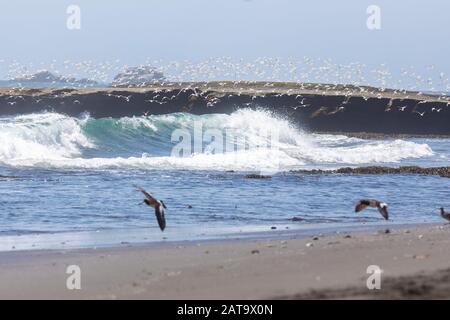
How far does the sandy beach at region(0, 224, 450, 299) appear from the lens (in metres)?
10.6

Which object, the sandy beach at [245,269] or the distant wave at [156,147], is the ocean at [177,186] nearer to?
the distant wave at [156,147]

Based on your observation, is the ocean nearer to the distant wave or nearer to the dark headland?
the distant wave

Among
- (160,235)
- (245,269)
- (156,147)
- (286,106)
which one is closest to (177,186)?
(160,235)

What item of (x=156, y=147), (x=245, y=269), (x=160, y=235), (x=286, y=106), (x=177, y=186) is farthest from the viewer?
(x=286, y=106)

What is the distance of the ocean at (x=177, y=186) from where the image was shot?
18391 mm

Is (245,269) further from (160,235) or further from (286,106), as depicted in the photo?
(286,106)

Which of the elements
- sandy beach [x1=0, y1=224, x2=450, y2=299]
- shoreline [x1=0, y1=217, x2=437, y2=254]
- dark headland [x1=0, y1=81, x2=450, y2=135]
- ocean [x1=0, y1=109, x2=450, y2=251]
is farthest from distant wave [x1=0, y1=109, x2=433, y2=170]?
sandy beach [x1=0, y1=224, x2=450, y2=299]

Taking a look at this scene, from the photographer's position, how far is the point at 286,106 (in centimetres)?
7975

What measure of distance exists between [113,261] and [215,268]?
177 cm

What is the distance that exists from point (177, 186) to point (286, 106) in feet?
174

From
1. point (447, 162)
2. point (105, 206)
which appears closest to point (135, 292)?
point (105, 206)

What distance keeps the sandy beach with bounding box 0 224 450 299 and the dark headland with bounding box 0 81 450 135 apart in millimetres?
61368
